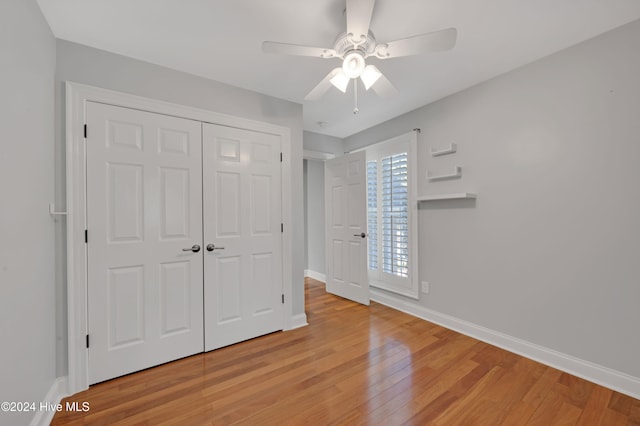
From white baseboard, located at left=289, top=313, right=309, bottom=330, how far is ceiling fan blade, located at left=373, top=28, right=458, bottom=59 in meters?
2.60

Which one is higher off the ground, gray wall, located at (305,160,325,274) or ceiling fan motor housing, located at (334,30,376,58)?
Result: ceiling fan motor housing, located at (334,30,376,58)

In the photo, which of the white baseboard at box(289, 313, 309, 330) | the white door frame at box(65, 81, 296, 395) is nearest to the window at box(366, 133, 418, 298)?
the white baseboard at box(289, 313, 309, 330)

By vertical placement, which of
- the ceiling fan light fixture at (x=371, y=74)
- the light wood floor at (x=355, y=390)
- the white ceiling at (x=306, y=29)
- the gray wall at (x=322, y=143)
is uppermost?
the white ceiling at (x=306, y=29)

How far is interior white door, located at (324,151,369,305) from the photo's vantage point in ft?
11.8

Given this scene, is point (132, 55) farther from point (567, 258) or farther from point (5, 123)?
point (567, 258)

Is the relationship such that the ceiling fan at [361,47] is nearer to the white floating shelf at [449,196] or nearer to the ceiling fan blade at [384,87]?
the ceiling fan blade at [384,87]

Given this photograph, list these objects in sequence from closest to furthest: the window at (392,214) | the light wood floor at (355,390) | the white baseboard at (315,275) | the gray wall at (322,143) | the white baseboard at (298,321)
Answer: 1. the light wood floor at (355,390)
2. the white baseboard at (298,321)
3. the window at (392,214)
4. the gray wall at (322,143)
5. the white baseboard at (315,275)

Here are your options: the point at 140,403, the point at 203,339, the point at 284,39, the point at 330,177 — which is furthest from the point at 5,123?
the point at 330,177

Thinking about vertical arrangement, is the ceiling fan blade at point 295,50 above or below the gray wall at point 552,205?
above

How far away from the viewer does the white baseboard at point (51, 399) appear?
151cm

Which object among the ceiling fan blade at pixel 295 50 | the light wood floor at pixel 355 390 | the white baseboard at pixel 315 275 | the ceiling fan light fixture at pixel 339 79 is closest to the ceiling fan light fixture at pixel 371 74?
the ceiling fan light fixture at pixel 339 79

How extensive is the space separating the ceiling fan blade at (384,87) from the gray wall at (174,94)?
1.31 m

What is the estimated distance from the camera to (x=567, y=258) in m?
2.10

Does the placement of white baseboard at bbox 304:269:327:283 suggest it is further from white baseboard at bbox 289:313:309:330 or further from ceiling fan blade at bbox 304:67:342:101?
ceiling fan blade at bbox 304:67:342:101
